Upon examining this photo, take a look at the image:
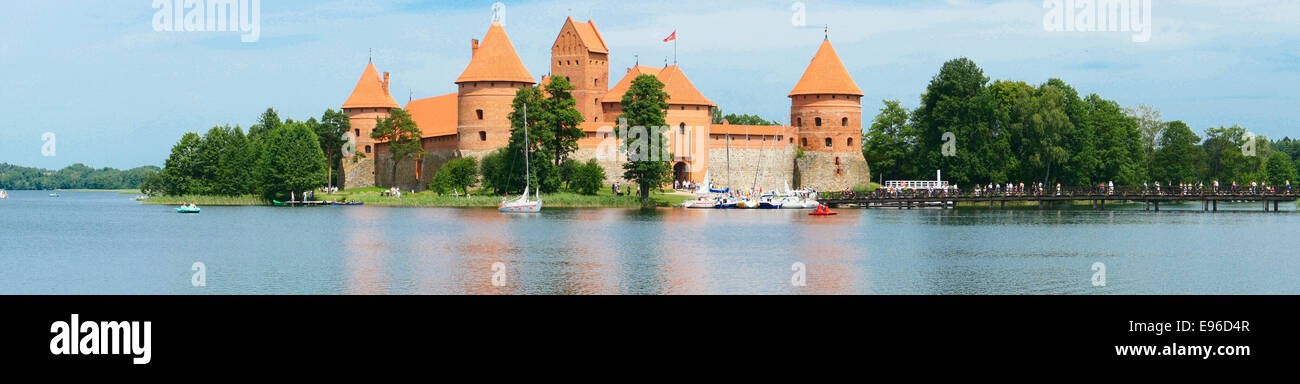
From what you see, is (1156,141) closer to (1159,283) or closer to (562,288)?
(1159,283)

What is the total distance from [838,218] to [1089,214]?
12801 millimetres

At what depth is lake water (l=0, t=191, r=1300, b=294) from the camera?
77.3 feet

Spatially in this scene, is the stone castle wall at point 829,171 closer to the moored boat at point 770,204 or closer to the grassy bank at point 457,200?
the moored boat at point 770,204

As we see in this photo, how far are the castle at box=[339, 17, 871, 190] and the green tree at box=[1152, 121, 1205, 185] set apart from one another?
21050mm

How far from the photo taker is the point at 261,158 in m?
64.6

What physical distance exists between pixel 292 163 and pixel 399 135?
980cm

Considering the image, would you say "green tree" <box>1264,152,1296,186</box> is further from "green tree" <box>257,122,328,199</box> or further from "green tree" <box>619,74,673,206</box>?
"green tree" <box>257,122,328,199</box>

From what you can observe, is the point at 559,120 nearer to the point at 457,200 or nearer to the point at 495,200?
the point at 495,200

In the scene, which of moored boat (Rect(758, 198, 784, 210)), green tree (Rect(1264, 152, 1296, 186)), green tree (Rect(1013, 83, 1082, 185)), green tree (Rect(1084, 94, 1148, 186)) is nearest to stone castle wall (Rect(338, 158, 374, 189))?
moored boat (Rect(758, 198, 784, 210))

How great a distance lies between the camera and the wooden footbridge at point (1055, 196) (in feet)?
182
